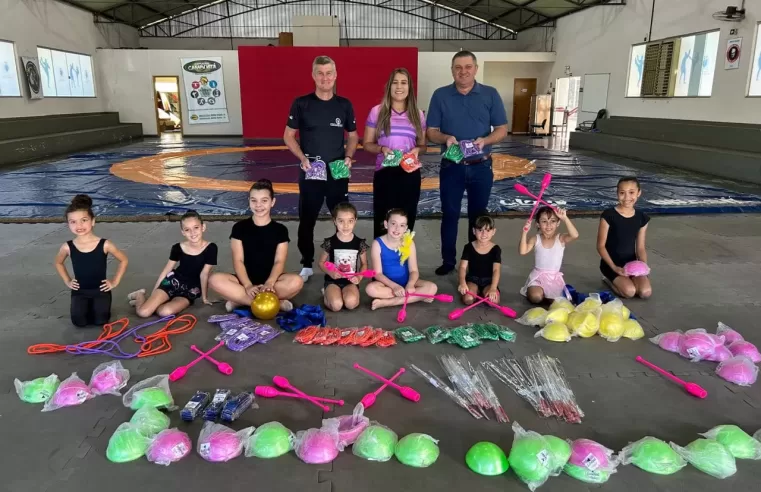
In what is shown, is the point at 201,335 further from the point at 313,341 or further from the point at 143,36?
the point at 143,36

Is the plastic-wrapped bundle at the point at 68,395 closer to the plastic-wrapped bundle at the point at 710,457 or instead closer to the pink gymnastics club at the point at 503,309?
the pink gymnastics club at the point at 503,309

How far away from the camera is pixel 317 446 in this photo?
2.20 m

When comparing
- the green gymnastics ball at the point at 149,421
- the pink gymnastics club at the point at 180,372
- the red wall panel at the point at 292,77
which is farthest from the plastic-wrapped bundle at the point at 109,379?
the red wall panel at the point at 292,77

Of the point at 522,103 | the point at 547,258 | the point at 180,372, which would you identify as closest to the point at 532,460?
the point at 180,372

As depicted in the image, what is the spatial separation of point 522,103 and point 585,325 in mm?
22388

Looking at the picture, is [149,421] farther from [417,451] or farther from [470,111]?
[470,111]

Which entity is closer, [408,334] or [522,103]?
[408,334]

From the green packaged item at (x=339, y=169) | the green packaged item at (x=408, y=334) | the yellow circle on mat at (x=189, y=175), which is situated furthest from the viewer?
the yellow circle on mat at (x=189, y=175)

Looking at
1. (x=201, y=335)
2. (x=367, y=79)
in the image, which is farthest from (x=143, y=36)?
(x=201, y=335)

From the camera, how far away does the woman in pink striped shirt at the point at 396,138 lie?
4230 millimetres

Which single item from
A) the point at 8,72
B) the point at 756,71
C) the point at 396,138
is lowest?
the point at 396,138

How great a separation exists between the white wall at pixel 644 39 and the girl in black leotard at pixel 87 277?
1203 cm

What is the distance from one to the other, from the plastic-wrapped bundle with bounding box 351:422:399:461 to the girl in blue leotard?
5.26 ft

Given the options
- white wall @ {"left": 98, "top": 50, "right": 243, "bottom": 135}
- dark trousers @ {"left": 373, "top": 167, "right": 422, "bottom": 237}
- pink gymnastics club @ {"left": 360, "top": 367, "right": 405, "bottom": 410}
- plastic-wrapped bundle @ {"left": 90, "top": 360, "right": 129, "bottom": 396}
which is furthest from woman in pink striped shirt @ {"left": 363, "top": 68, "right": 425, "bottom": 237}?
white wall @ {"left": 98, "top": 50, "right": 243, "bottom": 135}
